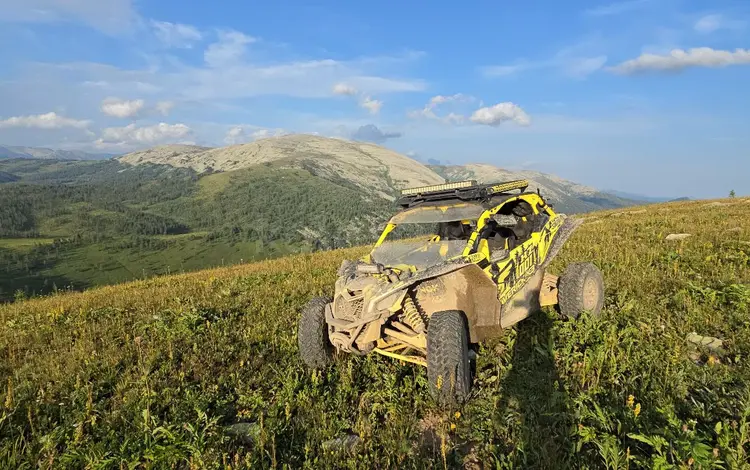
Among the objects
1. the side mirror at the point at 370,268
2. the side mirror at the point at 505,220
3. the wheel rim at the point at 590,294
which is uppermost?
the side mirror at the point at 505,220

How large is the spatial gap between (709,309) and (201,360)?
7.43 m

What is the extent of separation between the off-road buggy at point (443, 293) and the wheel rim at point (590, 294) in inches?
0.6

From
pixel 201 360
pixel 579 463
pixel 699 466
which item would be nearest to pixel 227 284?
pixel 201 360

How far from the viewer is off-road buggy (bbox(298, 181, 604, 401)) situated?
4531 millimetres

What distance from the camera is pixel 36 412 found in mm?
4398

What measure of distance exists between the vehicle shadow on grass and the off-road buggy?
0.46 m

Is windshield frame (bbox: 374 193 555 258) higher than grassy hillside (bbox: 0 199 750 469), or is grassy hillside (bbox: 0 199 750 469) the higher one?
windshield frame (bbox: 374 193 555 258)

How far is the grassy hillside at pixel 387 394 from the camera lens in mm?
3541

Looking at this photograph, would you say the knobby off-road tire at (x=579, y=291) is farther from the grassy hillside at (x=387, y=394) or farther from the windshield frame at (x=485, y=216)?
the windshield frame at (x=485, y=216)

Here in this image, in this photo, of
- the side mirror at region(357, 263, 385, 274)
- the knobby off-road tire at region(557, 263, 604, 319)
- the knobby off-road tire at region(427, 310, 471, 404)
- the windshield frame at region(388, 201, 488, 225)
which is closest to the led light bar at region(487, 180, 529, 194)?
the windshield frame at region(388, 201, 488, 225)

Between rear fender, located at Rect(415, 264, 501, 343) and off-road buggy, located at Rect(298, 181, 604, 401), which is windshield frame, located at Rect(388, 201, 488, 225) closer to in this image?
off-road buggy, located at Rect(298, 181, 604, 401)

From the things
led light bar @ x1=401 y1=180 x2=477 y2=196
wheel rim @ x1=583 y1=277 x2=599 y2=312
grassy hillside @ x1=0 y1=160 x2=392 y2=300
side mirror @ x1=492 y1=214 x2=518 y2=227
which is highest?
led light bar @ x1=401 y1=180 x2=477 y2=196

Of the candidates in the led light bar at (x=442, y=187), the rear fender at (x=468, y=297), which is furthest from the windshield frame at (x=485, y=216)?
the led light bar at (x=442, y=187)

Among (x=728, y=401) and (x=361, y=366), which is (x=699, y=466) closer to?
(x=728, y=401)
